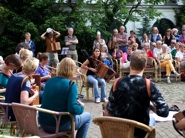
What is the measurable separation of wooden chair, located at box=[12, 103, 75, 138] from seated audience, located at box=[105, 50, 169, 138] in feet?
2.82

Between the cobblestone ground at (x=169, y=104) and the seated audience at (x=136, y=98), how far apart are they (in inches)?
103

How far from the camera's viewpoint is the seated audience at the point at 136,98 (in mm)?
5027

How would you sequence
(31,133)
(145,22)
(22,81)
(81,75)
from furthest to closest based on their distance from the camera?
(145,22) → (81,75) → (22,81) → (31,133)

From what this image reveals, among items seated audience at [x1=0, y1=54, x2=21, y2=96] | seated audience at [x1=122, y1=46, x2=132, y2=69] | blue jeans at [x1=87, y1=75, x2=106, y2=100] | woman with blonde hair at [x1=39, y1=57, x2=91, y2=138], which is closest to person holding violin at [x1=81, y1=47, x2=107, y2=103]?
→ blue jeans at [x1=87, y1=75, x2=106, y2=100]

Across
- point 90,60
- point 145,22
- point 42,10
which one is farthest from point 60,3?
point 90,60

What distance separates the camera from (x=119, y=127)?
4.65 metres

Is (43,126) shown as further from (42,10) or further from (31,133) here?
(42,10)

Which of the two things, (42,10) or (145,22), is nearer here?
(42,10)

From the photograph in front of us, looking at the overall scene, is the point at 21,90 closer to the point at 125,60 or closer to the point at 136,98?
the point at 136,98

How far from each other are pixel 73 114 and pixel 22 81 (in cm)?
98

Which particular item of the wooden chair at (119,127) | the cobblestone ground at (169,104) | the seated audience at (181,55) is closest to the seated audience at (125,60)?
the cobblestone ground at (169,104)

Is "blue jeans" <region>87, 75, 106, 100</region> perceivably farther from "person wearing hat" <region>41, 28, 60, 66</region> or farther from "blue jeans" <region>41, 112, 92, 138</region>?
"person wearing hat" <region>41, 28, 60, 66</region>

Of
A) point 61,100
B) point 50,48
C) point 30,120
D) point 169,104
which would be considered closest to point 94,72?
point 169,104

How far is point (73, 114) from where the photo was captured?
5816 mm
